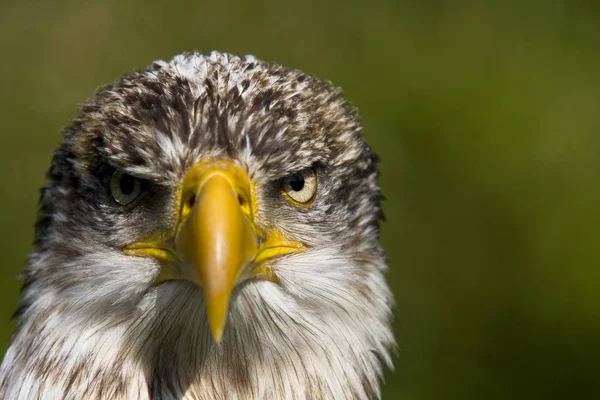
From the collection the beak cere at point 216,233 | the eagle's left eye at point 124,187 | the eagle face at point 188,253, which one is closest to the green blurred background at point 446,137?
the eagle face at point 188,253

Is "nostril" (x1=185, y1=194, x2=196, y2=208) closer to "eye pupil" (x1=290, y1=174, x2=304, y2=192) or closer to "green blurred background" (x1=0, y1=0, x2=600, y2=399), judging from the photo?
"eye pupil" (x1=290, y1=174, x2=304, y2=192)

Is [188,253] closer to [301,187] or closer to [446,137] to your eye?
[301,187]

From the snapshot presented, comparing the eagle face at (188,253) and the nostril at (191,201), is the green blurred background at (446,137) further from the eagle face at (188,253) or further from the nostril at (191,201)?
the nostril at (191,201)

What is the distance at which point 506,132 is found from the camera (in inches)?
280

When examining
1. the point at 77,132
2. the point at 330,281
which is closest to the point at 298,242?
the point at 330,281

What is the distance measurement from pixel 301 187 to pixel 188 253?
486 mm

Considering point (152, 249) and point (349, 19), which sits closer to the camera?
point (152, 249)

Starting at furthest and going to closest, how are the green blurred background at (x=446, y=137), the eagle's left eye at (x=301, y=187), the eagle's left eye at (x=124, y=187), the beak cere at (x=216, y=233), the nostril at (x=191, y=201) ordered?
the green blurred background at (x=446, y=137) < the eagle's left eye at (x=301, y=187) < the eagle's left eye at (x=124, y=187) < the nostril at (x=191, y=201) < the beak cere at (x=216, y=233)

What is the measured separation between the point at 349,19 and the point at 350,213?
4.88 meters

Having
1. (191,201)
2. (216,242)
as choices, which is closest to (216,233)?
(216,242)

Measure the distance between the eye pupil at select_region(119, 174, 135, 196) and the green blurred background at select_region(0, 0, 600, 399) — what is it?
3301 mm

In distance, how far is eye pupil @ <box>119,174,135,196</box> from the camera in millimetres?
2783

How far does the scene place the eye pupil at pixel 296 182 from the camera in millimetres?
2883

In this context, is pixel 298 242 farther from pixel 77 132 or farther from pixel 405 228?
pixel 405 228
